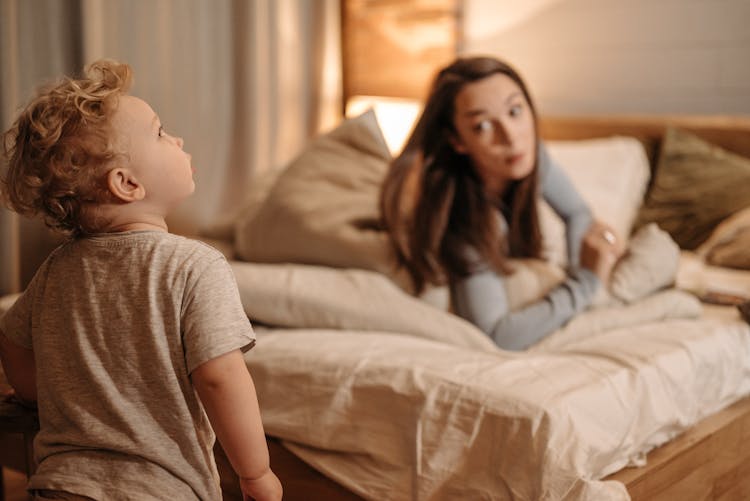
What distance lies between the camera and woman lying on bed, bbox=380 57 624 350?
1.58 m

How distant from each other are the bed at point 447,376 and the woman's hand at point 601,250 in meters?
0.06

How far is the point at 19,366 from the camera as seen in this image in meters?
1.04

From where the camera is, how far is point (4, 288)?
2586mm

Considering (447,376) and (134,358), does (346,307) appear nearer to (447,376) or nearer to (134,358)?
(447,376)

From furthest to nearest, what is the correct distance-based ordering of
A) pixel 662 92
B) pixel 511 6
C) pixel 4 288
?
pixel 511 6 → pixel 662 92 → pixel 4 288

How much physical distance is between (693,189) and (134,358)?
72.3 inches

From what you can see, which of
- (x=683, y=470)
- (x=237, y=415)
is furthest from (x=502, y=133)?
(x=237, y=415)

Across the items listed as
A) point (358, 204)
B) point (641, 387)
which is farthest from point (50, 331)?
point (358, 204)

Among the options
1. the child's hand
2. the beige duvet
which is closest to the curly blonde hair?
the child's hand

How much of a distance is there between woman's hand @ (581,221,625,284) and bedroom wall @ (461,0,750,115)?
3.80 feet

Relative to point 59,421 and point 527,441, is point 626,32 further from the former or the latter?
point 59,421

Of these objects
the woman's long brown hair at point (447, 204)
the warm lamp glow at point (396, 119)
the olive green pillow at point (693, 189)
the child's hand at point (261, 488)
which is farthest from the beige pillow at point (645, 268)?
the warm lamp glow at point (396, 119)

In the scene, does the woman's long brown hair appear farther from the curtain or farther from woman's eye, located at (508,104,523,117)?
the curtain

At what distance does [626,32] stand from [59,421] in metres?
2.40
